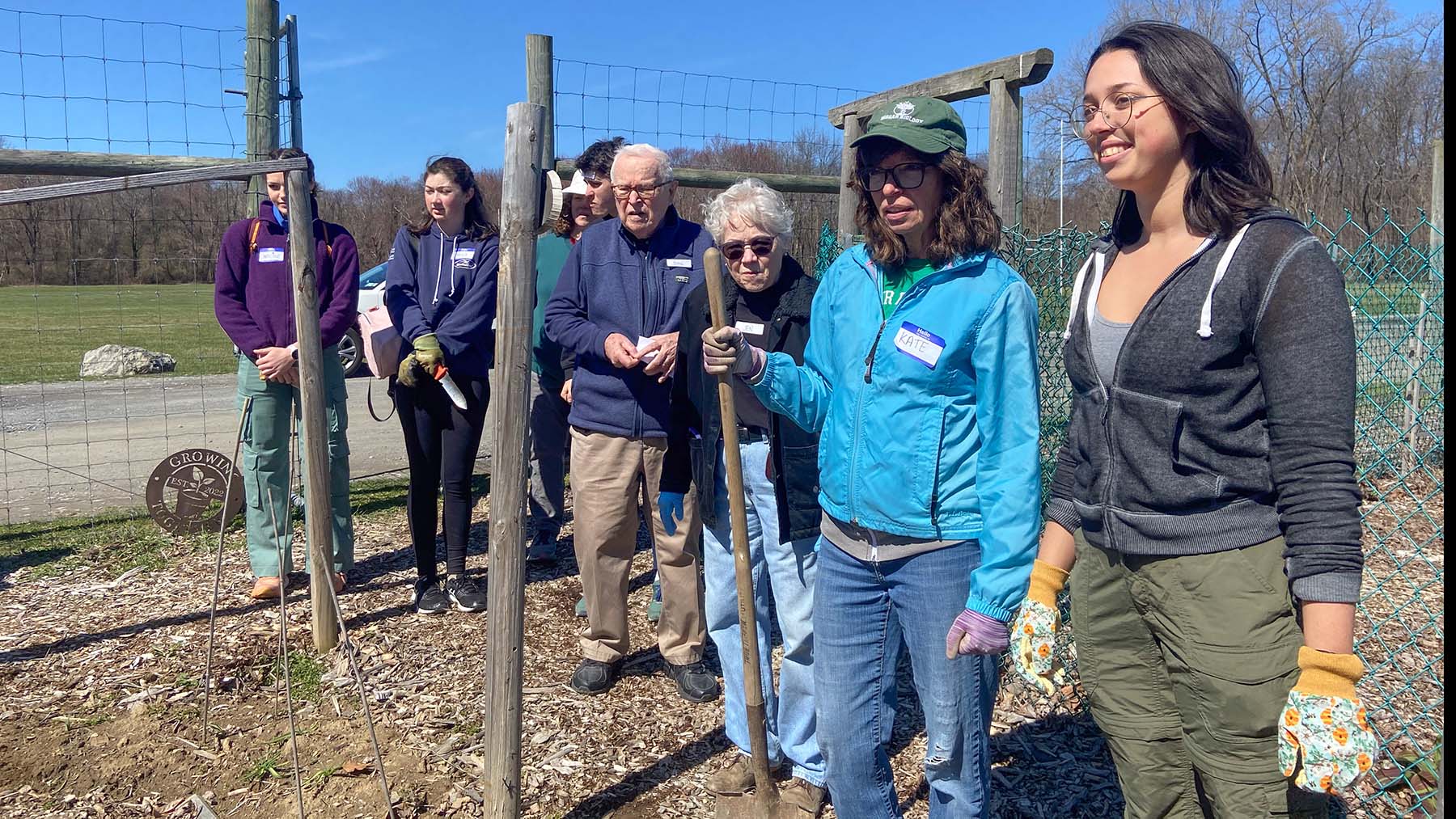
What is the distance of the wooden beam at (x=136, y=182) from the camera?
3.44 meters

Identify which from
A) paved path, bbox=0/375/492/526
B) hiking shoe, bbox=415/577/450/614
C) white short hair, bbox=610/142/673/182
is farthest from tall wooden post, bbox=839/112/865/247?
paved path, bbox=0/375/492/526

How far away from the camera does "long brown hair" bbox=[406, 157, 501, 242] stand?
4441mm

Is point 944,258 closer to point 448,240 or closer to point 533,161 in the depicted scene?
point 533,161

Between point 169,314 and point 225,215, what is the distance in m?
17.7

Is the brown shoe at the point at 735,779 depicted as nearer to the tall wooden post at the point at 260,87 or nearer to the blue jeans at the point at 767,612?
the blue jeans at the point at 767,612

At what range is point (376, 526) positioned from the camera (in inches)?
241

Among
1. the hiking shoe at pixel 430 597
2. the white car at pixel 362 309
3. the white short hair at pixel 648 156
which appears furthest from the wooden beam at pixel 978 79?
the white car at pixel 362 309

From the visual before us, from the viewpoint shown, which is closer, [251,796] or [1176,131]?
[1176,131]

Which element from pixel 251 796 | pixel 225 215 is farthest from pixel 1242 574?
pixel 225 215

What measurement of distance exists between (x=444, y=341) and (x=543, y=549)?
145 cm

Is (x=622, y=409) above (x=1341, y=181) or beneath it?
beneath

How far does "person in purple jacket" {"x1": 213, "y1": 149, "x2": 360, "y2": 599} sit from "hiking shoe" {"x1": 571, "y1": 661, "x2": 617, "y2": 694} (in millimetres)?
1479

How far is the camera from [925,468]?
7.02ft

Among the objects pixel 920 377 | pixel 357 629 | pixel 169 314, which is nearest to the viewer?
pixel 920 377
